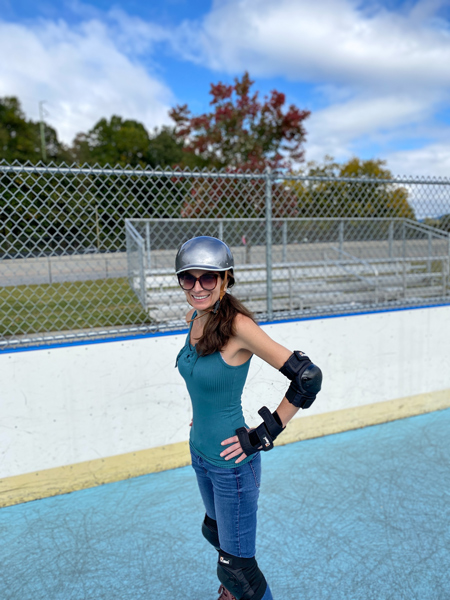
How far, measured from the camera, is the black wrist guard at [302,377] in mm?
1625

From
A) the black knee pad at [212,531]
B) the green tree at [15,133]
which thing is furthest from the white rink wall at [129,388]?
the green tree at [15,133]

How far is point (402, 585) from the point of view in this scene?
2.29m

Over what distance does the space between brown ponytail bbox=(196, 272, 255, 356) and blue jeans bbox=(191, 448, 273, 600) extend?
1.66ft

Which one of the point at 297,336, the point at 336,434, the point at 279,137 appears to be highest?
the point at 279,137

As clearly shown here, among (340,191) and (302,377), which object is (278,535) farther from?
(340,191)

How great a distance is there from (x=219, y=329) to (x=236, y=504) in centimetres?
72

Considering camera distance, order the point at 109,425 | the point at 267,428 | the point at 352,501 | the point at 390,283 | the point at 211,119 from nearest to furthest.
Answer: the point at 267,428 → the point at 352,501 → the point at 109,425 → the point at 390,283 → the point at 211,119

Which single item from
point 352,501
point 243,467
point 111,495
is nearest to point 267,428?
point 243,467

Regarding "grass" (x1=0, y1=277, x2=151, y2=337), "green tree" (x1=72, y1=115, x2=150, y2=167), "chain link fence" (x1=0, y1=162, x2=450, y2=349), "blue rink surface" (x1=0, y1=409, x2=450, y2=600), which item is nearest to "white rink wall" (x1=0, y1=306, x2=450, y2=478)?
"chain link fence" (x1=0, y1=162, x2=450, y2=349)

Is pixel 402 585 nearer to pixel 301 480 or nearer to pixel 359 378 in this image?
pixel 301 480

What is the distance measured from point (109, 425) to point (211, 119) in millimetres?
14267

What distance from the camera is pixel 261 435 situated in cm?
168

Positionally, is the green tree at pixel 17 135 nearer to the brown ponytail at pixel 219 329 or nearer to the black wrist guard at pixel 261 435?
the brown ponytail at pixel 219 329

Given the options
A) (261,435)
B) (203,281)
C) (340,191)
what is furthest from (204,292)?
(340,191)
